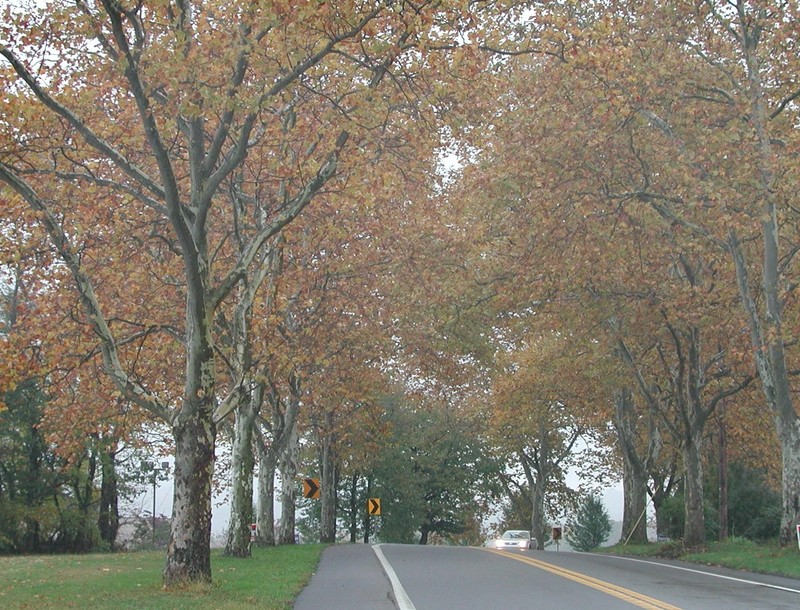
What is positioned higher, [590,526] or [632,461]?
[632,461]

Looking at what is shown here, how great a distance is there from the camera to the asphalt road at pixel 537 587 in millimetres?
13016

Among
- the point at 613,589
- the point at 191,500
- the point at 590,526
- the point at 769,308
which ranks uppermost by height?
the point at 769,308

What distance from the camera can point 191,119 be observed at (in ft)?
50.0

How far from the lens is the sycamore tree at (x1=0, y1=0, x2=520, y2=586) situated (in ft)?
42.8

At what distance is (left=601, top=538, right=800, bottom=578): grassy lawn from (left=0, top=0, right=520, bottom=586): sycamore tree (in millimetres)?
11207

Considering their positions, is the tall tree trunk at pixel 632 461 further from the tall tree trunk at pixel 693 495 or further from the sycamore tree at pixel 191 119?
the sycamore tree at pixel 191 119

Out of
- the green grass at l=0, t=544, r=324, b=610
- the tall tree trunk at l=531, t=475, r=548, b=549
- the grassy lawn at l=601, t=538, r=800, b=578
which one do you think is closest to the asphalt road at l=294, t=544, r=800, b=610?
the green grass at l=0, t=544, r=324, b=610

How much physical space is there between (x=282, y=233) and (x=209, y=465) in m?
5.26

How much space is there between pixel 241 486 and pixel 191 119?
11.1 m

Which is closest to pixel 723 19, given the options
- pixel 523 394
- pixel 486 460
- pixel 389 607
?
pixel 389 607

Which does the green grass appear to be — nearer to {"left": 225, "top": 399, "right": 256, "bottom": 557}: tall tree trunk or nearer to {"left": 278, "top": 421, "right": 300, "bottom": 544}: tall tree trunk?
{"left": 225, "top": 399, "right": 256, "bottom": 557}: tall tree trunk

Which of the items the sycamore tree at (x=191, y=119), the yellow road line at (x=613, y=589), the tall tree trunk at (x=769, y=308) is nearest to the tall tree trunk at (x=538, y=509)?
the tall tree trunk at (x=769, y=308)

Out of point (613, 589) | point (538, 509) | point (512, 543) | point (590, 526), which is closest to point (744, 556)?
point (613, 589)

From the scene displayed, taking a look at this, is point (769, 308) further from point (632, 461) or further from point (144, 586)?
point (632, 461)
